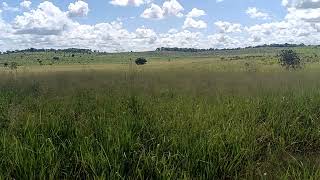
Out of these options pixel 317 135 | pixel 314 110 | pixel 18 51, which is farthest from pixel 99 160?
pixel 18 51

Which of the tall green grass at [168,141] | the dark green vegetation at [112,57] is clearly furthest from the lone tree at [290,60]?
the tall green grass at [168,141]

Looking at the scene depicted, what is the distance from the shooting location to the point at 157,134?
23.3 feet

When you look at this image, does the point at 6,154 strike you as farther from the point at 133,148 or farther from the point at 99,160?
the point at 133,148

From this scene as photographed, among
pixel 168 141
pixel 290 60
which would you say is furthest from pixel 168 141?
pixel 290 60

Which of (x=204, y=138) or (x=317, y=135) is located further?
(x=317, y=135)

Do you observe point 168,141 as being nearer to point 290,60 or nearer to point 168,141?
point 168,141

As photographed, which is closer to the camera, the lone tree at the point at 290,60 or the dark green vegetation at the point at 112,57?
the lone tree at the point at 290,60

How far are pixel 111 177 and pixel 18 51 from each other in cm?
16160

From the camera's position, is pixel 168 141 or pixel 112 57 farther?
pixel 112 57

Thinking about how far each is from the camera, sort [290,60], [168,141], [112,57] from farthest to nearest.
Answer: [112,57], [290,60], [168,141]

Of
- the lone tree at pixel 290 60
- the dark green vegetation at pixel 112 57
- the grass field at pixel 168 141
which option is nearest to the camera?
the grass field at pixel 168 141

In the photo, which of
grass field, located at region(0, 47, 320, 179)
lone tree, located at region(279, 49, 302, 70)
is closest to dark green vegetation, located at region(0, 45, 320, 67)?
lone tree, located at region(279, 49, 302, 70)

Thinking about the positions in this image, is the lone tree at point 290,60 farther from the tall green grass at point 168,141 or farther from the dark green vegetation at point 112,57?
the tall green grass at point 168,141

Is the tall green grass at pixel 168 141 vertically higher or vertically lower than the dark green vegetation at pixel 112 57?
higher
